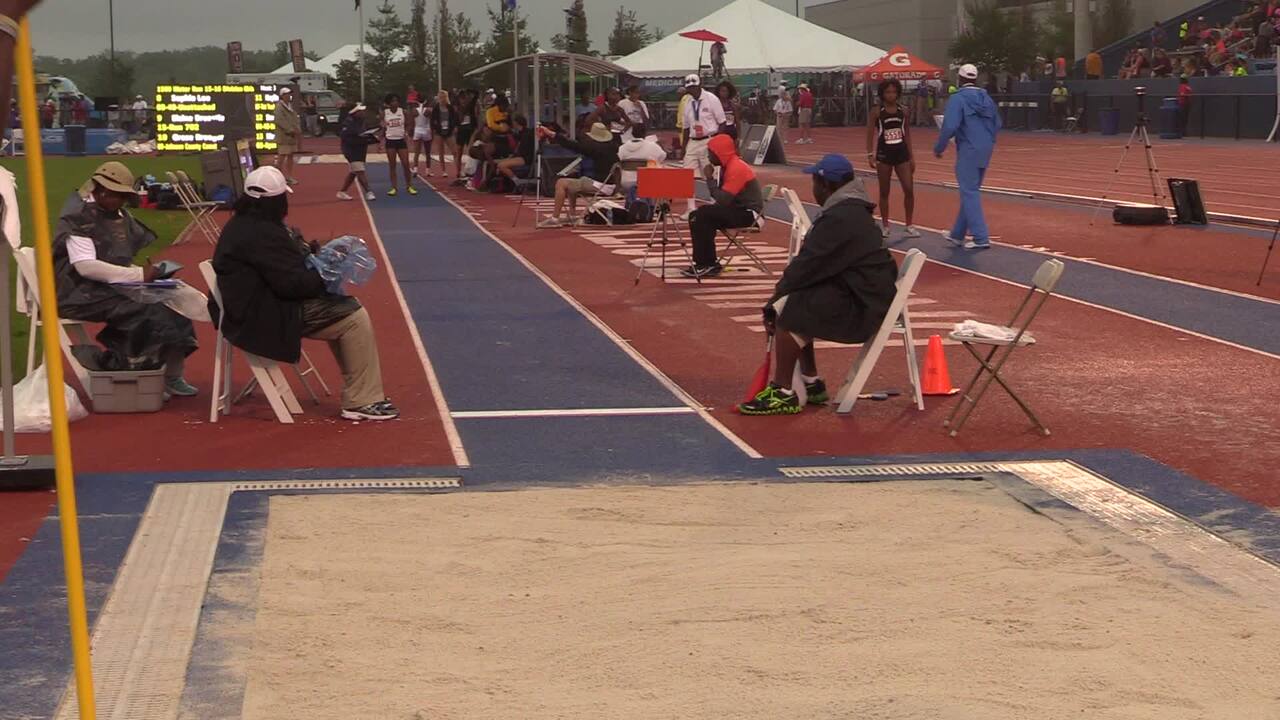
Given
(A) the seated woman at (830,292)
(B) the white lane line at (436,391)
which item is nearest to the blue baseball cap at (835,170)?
(A) the seated woman at (830,292)

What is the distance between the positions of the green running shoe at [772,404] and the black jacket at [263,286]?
8.30ft

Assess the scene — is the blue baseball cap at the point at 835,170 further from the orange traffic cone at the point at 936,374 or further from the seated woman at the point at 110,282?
the seated woman at the point at 110,282

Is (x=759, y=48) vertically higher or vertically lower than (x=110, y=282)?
higher

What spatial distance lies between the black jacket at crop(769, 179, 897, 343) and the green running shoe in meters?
0.41

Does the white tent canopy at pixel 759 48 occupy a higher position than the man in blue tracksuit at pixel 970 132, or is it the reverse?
the white tent canopy at pixel 759 48

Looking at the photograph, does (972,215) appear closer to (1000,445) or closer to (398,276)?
(398,276)

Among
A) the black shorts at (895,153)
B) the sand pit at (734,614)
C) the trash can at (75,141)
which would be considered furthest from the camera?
the trash can at (75,141)

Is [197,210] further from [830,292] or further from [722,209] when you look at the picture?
[830,292]

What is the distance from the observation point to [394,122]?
3091cm

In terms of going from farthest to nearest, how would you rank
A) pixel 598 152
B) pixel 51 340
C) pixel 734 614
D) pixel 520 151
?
pixel 520 151 < pixel 598 152 < pixel 734 614 < pixel 51 340

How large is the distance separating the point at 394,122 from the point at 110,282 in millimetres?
21104

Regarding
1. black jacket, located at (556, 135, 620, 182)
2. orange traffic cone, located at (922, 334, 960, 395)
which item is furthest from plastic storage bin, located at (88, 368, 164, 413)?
black jacket, located at (556, 135, 620, 182)

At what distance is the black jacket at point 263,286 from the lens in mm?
9602

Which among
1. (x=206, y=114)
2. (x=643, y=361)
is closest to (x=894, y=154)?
(x=643, y=361)
